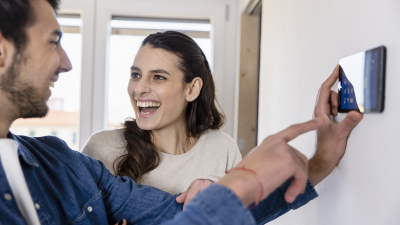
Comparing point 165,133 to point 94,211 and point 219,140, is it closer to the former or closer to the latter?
point 219,140

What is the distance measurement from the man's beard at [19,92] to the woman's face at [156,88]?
616mm

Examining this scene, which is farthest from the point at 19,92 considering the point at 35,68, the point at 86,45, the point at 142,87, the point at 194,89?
the point at 86,45

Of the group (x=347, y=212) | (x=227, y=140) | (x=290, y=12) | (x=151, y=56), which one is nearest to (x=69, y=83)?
(x=151, y=56)

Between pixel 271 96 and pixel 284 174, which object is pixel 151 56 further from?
pixel 284 174

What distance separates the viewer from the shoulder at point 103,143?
1.33 meters

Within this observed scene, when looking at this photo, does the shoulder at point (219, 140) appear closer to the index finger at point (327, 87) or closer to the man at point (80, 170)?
the man at point (80, 170)

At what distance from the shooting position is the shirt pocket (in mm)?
861

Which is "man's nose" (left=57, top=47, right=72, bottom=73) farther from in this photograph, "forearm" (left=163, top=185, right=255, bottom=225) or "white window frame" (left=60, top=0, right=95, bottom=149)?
"white window frame" (left=60, top=0, right=95, bottom=149)

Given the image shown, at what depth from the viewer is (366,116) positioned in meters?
0.66

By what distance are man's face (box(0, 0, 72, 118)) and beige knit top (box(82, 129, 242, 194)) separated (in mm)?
582

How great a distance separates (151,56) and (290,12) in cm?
60

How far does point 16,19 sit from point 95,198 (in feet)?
1.63

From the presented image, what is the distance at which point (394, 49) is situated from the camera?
1.85ft

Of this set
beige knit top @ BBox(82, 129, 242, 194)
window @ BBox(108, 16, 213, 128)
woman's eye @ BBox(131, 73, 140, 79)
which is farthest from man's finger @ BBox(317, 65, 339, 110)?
window @ BBox(108, 16, 213, 128)
